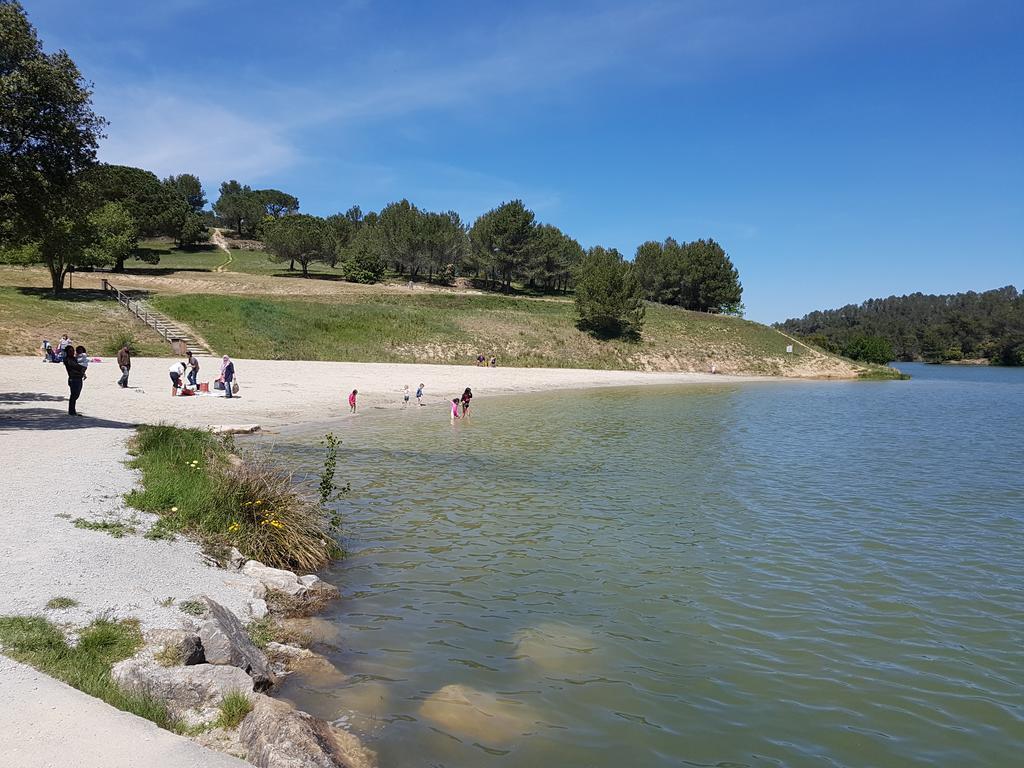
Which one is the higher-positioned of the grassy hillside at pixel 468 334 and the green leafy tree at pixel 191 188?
the green leafy tree at pixel 191 188

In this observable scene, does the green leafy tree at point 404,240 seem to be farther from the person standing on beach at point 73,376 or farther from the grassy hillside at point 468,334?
the person standing on beach at point 73,376

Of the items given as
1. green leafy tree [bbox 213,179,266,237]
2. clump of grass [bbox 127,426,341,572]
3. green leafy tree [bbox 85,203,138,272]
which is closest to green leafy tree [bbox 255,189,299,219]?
green leafy tree [bbox 213,179,266,237]

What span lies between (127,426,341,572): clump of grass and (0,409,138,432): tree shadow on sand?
22.1ft

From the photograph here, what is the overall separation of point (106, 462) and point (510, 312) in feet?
220

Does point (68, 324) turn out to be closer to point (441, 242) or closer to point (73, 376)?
point (73, 376)

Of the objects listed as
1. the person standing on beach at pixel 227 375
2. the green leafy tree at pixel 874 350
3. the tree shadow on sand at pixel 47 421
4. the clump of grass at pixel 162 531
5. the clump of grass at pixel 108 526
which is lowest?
the clump of grass at pixel 162 531

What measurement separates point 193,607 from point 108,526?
308cm

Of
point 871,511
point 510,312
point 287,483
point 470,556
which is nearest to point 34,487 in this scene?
point 287,483

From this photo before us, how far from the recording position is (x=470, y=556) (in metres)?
12.2

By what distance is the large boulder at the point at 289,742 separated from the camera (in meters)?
5.29

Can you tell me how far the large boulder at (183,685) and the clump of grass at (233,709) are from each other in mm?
58

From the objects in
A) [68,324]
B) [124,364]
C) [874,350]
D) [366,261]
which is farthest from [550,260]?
[124,364]

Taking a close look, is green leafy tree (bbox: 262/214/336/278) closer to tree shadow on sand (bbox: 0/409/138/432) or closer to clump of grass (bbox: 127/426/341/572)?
tree shadow on sand (bbox: 0/409/138/432)

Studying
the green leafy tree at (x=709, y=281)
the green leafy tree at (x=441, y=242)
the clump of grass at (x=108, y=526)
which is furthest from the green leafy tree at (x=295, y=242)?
the clump of grass at (x=108, y=526)
